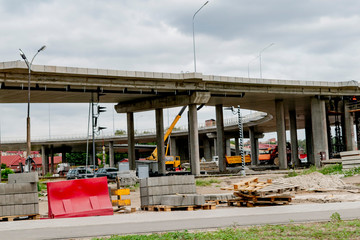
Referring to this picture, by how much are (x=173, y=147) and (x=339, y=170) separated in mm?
75467

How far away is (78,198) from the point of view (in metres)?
15.8

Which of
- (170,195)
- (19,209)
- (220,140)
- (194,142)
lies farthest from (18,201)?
(220,140)

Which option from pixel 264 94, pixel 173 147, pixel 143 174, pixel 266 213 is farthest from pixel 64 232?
pixel 173 147

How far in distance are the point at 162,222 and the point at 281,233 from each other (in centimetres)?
378

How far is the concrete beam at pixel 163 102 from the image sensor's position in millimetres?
48369

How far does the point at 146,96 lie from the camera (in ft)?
171

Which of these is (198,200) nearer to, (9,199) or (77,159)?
(9,199)

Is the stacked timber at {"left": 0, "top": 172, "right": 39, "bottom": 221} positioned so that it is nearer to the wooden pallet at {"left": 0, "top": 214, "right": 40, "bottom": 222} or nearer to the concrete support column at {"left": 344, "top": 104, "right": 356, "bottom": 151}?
the wooden pallet at {"left": 0, "top": 214, "right": 40, "bottom": 222}

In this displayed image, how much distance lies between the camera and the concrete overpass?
40688mm

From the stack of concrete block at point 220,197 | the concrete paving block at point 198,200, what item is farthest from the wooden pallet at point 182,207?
the stack of concrete block at point 220,197

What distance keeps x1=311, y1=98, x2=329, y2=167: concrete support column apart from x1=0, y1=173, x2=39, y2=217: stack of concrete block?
46.1 m

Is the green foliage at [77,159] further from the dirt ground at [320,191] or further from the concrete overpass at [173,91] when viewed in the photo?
the dirt ground at [320,191]

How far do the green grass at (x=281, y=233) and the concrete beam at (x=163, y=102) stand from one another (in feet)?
124

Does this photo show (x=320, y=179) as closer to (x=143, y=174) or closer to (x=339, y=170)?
(x=339, y=170)
